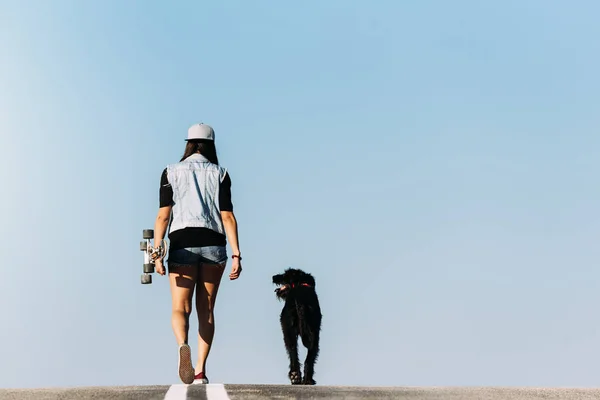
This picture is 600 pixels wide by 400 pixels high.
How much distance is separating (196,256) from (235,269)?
1.18 ft

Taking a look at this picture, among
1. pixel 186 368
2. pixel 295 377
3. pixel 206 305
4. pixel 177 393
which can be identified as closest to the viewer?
pixel 177 393

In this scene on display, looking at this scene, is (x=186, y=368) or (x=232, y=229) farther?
(x=232, y=229)

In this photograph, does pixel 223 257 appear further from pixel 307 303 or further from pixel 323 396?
pixel 307 303

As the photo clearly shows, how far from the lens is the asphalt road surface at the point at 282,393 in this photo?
7.82 meters

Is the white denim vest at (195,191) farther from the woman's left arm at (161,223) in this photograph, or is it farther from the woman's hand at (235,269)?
the woman's hand at (235,269)

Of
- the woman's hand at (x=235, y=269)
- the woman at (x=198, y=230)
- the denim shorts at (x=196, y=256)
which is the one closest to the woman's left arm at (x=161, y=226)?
the woman at (x=198, y=230)

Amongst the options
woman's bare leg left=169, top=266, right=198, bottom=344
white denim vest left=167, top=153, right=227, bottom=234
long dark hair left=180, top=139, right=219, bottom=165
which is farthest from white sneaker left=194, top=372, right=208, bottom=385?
long dark hair left=180, top=139, right=219, bottom=165

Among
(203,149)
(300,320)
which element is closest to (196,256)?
(203,149)

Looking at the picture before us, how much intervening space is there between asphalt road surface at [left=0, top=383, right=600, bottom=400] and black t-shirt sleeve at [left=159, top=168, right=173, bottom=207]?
1.93 m

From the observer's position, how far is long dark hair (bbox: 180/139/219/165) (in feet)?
33.1

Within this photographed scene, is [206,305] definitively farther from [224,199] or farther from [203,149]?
[203,149]

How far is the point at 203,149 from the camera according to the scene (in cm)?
1010

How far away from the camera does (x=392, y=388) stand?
884 centimetres

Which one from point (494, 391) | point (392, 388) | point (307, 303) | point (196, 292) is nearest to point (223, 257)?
point (196, 292)
